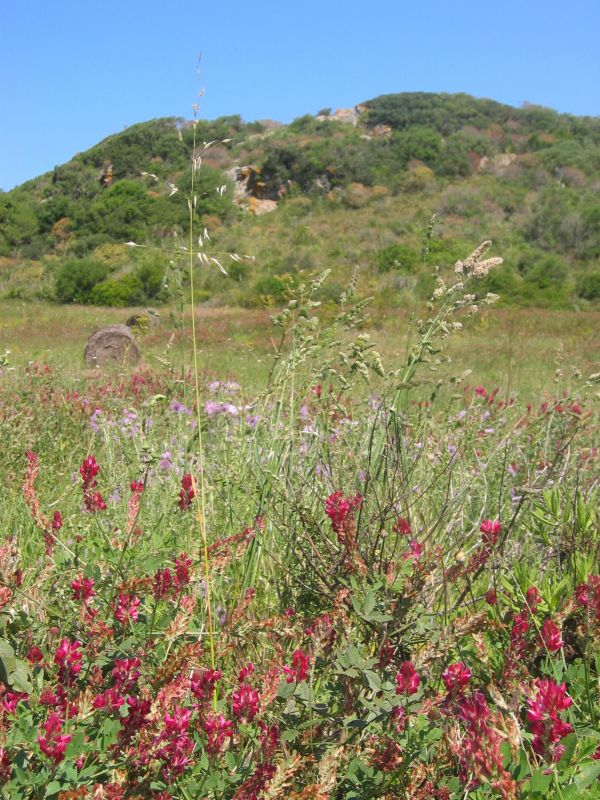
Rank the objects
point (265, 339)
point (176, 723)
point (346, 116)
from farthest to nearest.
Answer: point (346, 116) < point (265, 339) < point (176, 723)

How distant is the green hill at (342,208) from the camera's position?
2645 centimetres

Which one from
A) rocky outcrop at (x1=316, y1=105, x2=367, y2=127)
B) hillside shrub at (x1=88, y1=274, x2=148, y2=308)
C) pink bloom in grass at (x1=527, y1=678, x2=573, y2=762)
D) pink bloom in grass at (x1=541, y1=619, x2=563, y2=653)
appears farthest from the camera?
rocky outcrop at (x1=316, y1=105, x2=367, y2=127)

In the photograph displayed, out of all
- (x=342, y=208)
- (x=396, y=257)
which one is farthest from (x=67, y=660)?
(x=342, y=208)

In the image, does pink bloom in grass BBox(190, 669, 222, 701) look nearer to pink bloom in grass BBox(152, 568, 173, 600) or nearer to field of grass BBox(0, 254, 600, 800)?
field of grass BBox(0, 254, 600, 800)

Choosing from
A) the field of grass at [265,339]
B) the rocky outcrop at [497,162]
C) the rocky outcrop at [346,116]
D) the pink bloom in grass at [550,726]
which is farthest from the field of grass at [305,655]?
the rocky outcrop at [346,116]

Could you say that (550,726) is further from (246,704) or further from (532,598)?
(532,598)

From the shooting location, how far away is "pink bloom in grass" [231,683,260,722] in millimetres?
1238

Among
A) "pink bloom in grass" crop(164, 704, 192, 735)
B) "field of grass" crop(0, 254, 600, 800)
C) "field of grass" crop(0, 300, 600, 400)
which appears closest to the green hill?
"field of grass" crop(0, 300, 600, 400)

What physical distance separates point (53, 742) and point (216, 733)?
→ 26cm

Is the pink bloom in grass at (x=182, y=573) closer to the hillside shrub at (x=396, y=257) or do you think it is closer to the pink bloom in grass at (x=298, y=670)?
the pink bloom in grass at (x=298, y=670)

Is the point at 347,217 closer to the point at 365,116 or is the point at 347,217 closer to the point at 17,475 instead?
the point at 365,116

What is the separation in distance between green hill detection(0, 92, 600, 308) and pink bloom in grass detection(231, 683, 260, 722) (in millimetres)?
19380

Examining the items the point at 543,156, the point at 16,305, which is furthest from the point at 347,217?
the point at 16,305

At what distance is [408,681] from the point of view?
1.31 m
